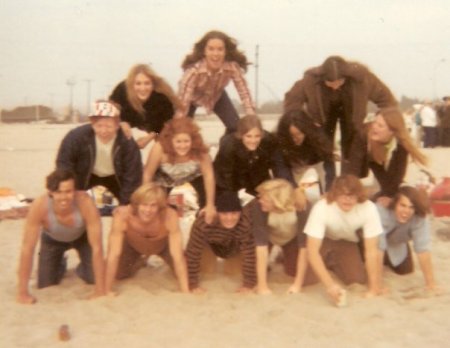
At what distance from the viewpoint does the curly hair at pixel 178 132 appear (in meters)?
5.32

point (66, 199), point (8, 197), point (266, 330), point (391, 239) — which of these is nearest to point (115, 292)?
point (66, 199)

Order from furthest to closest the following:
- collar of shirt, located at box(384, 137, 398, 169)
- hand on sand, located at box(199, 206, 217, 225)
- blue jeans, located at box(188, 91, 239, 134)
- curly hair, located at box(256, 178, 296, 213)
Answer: blue jeans, located at box(188, 91, 239, 134) → collar of shirt, located at box(384, 137, 398, 169) → hand on sand, located at box(199, 206, 217, 225) → curly hair, located at box(256, 178, 296, 213)

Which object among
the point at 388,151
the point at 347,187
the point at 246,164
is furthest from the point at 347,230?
the point at 246,164

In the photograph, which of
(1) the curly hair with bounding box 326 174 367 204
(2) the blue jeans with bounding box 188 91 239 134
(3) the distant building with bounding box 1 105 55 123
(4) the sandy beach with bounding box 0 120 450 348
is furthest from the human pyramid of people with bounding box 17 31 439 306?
(3) the distant building with bounding box 1 105 55 123

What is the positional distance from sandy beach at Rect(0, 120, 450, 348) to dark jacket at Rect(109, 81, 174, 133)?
129cm

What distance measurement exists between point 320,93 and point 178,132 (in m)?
1.43

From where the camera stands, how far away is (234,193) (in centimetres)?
536

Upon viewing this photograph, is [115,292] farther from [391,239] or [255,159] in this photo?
[391,239]

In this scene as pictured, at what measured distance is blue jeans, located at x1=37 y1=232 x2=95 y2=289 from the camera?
5422 mm

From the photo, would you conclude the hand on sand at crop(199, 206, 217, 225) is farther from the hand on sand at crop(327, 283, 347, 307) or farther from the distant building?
the distant building

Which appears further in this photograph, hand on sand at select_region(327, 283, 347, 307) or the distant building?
the distant building

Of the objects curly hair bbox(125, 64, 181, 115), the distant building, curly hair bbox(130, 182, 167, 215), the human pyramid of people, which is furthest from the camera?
the distant building

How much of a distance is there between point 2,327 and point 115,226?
1.12 m

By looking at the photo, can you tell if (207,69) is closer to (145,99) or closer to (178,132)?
(145,99)
